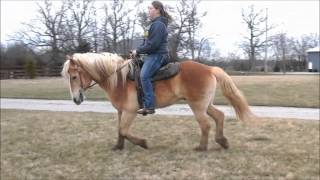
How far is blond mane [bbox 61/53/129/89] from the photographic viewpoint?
7.08 metres

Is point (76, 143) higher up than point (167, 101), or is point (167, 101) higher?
point (167, 101)

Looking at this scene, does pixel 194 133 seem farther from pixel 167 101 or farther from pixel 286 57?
pixel 286 57

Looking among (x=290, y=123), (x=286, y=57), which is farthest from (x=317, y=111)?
(x=286, y=57)

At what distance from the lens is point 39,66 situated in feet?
177

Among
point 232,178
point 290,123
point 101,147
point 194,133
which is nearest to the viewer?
point 232,178

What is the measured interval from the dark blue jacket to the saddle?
1087 millimetres

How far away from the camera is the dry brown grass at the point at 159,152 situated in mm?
8383

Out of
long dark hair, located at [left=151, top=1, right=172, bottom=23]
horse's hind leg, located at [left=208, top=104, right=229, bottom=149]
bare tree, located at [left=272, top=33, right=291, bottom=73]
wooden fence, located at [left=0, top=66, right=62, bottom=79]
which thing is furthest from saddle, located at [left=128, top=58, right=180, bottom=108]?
bare tree, located at [left=272, top=33, right=291, bottom=73]

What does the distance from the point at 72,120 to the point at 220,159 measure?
595cm

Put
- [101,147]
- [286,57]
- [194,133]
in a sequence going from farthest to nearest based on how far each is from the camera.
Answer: [286,57] < [194,133] < [101,147]

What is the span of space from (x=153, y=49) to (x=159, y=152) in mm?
3327

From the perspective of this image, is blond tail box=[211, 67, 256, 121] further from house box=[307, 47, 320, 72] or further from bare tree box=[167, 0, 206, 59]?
house box=[307, 47, 320, 72]

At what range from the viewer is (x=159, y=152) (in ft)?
31.2

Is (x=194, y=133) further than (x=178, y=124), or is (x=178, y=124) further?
(x=178, y=124)
